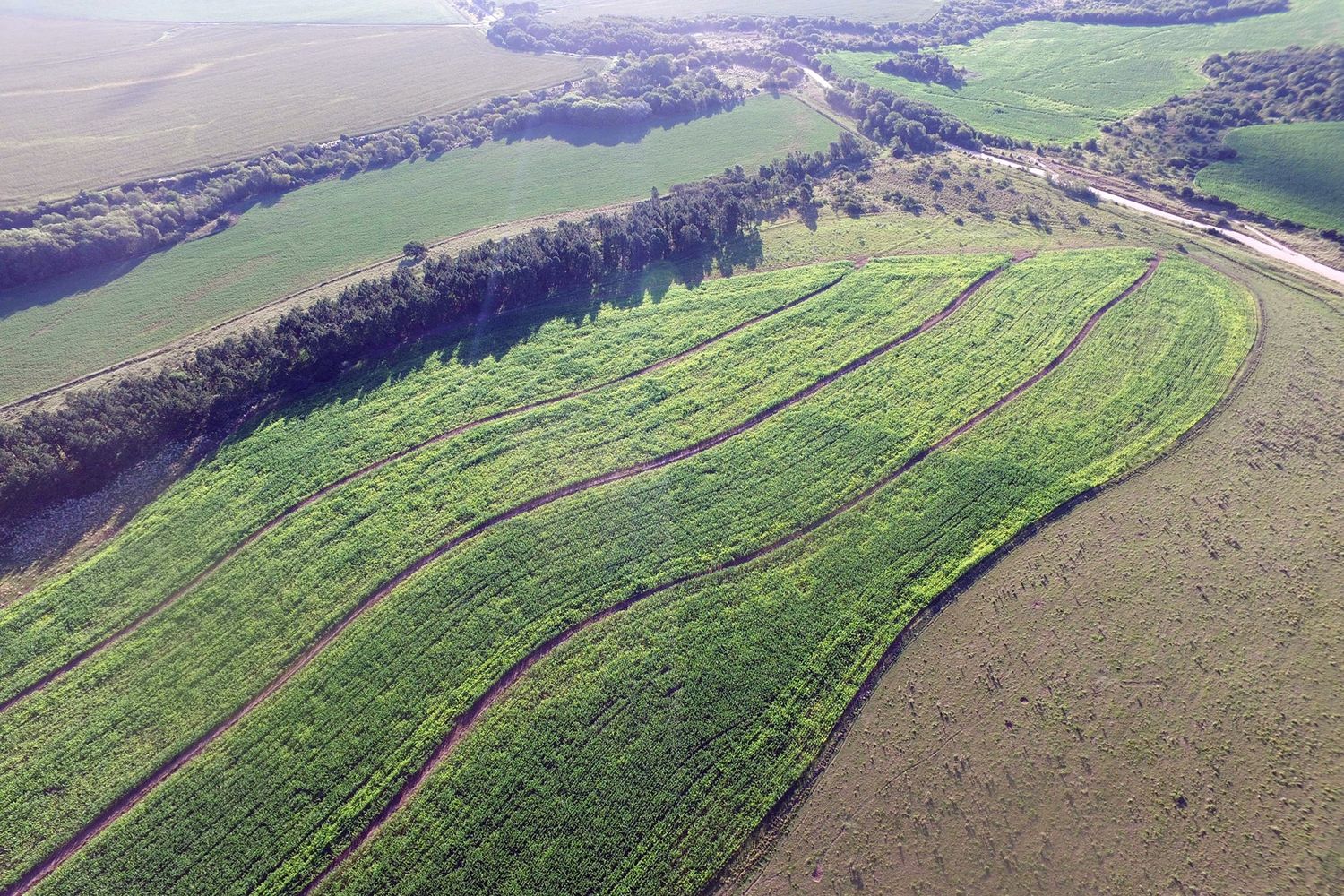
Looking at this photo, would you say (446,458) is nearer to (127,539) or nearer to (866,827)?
(127,539)

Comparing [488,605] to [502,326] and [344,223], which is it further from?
[344,223]

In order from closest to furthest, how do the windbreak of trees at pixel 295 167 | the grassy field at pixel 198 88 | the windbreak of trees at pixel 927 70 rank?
1. the windbreak of trees at pixel 295 167
2. the grassy field at pixel 198 88
3. the windbreak of trees at pixel 927 70

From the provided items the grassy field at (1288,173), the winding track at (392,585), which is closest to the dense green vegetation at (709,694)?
the winding track at (392,585)

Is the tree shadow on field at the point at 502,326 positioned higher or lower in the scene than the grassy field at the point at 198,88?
lower

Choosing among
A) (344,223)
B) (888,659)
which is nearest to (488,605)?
(888,659)

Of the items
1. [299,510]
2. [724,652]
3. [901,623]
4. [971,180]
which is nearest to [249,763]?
[299,510]

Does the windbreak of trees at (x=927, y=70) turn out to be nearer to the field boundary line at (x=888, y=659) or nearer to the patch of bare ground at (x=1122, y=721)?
the field boundary line at (x=888, y=659)

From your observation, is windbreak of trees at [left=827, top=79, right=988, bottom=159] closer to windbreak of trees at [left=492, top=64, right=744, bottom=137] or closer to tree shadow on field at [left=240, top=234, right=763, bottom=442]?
windbreak of trees at [left=492, top=64, right=744, bottom=137]
